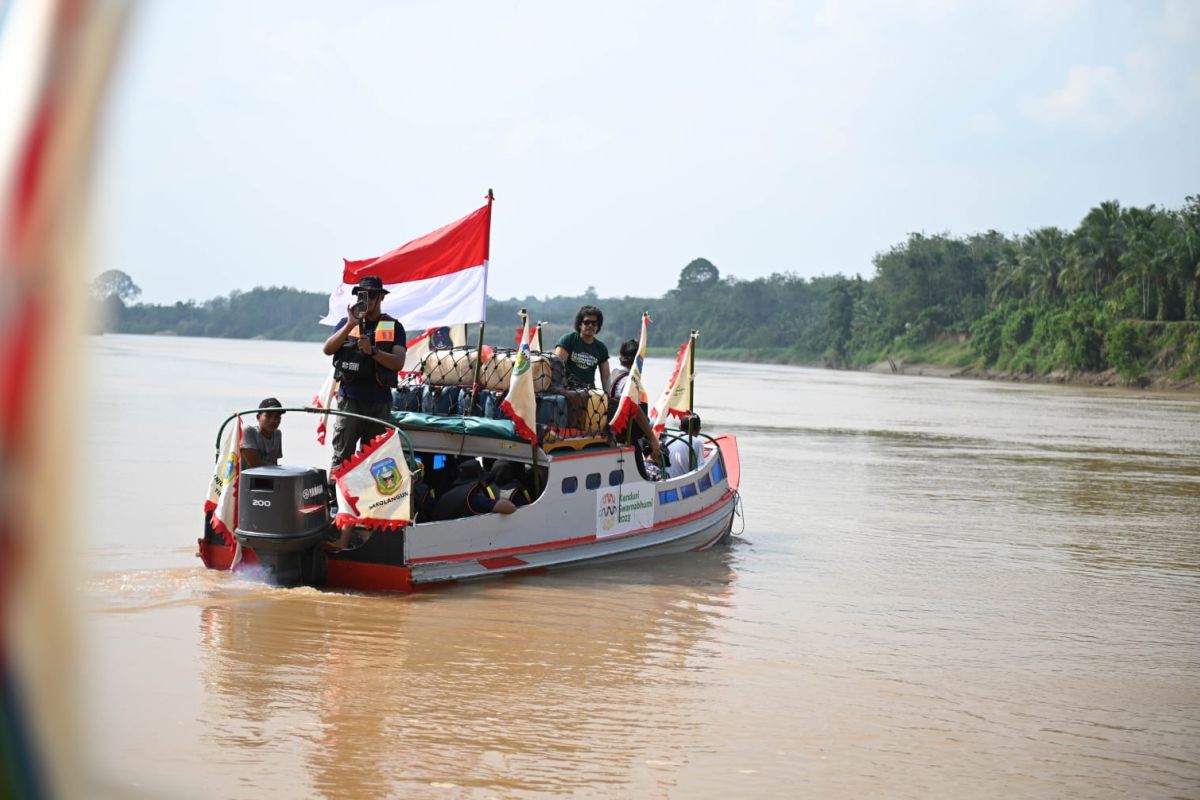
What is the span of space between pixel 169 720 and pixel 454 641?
105 inches

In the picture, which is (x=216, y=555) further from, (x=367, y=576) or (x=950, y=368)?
(x=950, y=368)

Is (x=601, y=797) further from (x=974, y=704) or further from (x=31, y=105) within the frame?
(x=31, y=105)

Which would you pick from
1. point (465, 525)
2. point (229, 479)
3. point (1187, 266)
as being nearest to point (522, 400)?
point (465, 525)

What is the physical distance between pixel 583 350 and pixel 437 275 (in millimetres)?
1614

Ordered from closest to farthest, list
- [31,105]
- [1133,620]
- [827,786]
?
1. [31,105]
2. [827,786]
3. [1133,620]

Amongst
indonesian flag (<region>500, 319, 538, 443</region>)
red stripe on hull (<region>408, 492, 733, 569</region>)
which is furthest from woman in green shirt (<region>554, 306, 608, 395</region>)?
red stripe on hull (<region>408, 492, 733, 569</region>)

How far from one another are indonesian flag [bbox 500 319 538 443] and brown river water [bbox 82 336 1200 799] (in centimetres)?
151

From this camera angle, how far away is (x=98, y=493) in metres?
0.55

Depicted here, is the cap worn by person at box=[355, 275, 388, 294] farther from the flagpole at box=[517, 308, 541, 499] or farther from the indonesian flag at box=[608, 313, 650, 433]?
the indonesian flag at box=[608, 313, 650, 433]

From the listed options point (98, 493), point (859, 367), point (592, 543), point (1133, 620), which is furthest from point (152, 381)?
point (859, 367)

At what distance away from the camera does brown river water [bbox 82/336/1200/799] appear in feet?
21.4

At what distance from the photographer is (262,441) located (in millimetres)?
10367

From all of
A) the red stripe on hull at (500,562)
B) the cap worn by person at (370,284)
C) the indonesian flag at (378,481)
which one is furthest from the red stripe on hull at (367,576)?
the cap worn by person at (370,284)

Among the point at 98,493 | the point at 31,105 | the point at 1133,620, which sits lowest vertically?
the point at 1133,620
